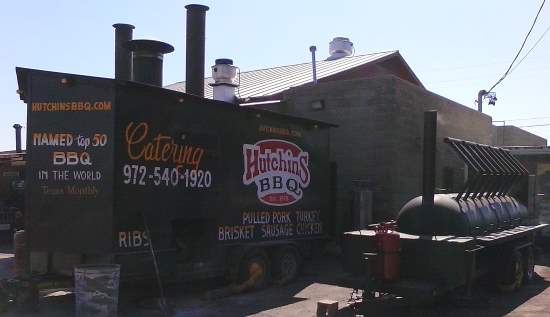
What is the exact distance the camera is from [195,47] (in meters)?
15.8

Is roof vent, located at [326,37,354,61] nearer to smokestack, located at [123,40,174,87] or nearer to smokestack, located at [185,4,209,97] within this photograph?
smokestack, located at [185,4,209,97]

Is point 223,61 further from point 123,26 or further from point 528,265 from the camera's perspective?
point 528,265

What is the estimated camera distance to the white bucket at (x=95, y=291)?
7898 millimetres

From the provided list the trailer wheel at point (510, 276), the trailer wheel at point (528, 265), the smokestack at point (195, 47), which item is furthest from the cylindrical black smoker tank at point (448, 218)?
the smokestack at point (195, 47)

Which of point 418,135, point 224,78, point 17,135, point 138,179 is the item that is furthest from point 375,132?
point 17,135

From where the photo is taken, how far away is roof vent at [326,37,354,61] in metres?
29.7

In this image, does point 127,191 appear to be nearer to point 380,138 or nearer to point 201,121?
point 201,121

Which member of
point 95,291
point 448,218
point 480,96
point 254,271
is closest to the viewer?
point 95,291

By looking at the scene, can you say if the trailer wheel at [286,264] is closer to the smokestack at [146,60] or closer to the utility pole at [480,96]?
the smokestack at [146,60]

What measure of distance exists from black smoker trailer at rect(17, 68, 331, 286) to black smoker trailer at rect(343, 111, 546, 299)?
7.63 ft

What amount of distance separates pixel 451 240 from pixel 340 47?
2242 cm

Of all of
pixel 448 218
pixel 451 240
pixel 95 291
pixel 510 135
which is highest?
pixel 510 135

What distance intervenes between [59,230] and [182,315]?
2184 mm

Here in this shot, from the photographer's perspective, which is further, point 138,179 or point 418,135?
point 418,135
